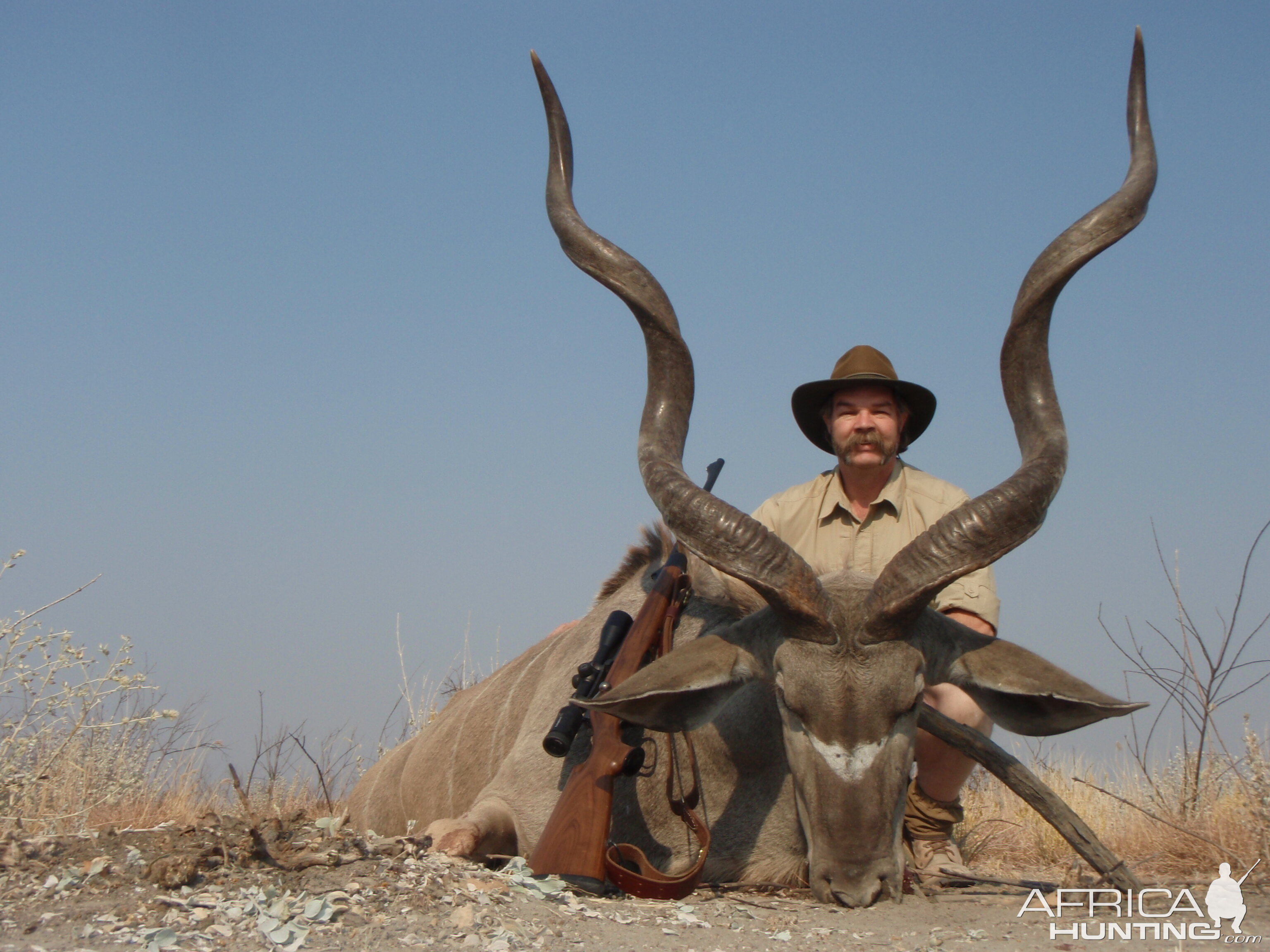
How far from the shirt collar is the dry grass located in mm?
1699

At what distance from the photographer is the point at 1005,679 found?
4.24 m

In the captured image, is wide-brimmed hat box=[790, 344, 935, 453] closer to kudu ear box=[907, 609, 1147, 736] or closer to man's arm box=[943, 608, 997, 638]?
man's arm box=[943, 608, 997, 638]

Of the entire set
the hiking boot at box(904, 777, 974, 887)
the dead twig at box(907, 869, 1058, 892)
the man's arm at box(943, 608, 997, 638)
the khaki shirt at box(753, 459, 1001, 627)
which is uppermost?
the khaki shirt at box(753, 459, 1001, 627)

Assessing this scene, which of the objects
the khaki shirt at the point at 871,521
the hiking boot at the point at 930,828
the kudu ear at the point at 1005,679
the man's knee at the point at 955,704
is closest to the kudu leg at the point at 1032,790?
the kudu ear at the point at 1005,679

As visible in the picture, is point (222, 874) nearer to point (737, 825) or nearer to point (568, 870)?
point (568, 870)

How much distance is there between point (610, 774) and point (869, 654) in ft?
3.74

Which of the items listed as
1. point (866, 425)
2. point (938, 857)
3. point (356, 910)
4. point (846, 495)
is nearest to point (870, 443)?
point (866, 425)

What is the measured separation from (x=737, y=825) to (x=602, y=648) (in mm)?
957

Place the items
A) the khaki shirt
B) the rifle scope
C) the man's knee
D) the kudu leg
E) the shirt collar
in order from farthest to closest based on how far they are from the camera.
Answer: the shirt collar, the khaki shirt, the man's knee, the rifle scope, the kudu leg

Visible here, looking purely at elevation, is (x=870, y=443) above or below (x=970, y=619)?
above

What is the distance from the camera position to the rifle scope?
16.1ft

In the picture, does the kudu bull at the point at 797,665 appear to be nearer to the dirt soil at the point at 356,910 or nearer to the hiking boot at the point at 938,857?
the dirt soil at the point at 356,910

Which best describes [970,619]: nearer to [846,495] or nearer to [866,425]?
[846,495]

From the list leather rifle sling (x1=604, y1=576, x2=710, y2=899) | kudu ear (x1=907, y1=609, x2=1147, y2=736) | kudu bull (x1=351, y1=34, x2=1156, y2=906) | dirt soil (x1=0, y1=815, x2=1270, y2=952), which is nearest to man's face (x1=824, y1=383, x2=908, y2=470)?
kudu bull (x1=351, y1=34, x2=1156, y2=906)
